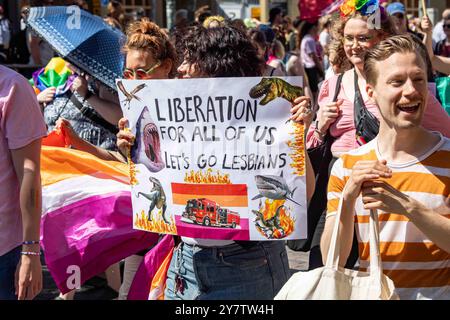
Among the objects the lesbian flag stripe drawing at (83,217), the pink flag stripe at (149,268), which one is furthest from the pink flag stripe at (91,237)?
the pink flag stripe at (149,268)

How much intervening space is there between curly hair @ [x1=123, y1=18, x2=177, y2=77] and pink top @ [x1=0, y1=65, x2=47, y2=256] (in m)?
0.88

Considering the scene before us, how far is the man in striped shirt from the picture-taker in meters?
2.54

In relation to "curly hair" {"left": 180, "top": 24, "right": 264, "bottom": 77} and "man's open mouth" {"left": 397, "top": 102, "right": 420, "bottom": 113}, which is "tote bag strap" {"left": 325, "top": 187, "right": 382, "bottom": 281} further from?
"curly hair" {"left": 180, "top": 24, "right": 264, "bottom": 77}

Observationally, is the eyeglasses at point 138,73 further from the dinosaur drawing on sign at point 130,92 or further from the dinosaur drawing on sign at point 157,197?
the dinosaur drawing on sign at point 157,197

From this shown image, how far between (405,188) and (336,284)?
0.43 meters

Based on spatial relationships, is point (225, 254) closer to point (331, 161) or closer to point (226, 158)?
point (226, 158)

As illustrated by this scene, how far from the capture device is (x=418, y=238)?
2623 millimetres

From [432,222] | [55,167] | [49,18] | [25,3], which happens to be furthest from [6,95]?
[25,3]

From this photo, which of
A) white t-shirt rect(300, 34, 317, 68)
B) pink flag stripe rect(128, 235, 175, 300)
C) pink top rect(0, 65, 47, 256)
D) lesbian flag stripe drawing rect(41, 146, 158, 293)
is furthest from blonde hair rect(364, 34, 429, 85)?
white t-shirt rect(300, 34, 317, 68)

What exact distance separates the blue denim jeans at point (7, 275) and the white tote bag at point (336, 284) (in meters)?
1.38

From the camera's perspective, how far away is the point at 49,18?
523 centimetres

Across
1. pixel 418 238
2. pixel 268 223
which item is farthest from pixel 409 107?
pixel 268 223

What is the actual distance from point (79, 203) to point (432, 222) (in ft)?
7.30
